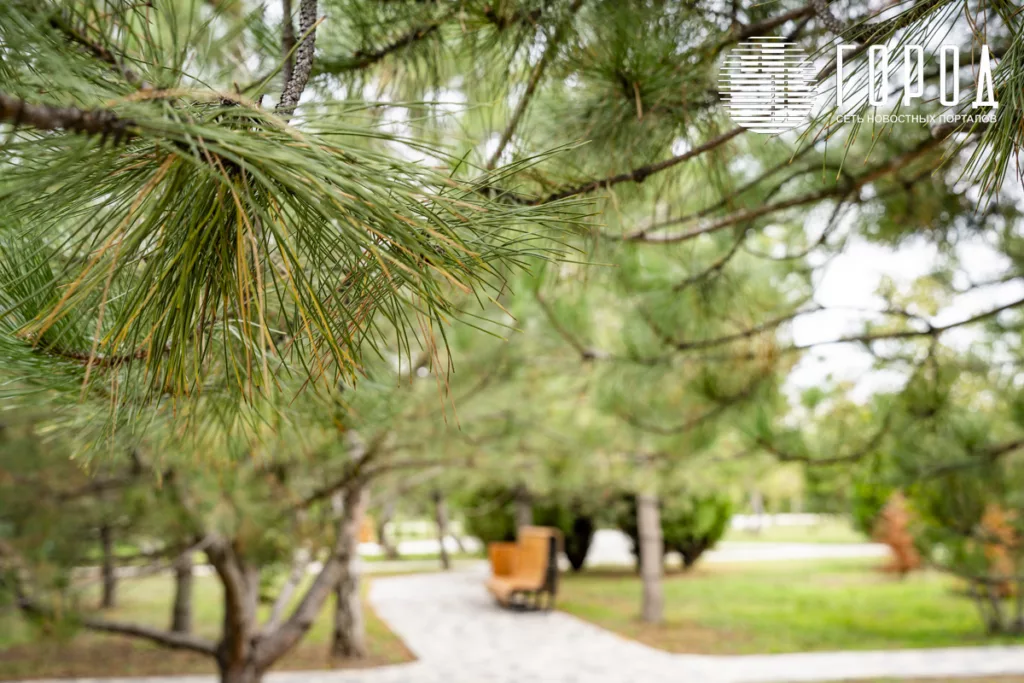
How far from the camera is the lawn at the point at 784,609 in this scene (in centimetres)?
697

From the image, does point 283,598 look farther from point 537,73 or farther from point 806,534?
point 806,534

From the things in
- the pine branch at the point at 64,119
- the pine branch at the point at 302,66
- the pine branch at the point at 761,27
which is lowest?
the pine branch at the point at 64,119

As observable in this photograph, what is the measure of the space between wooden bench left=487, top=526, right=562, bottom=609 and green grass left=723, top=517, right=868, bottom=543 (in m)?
11.6

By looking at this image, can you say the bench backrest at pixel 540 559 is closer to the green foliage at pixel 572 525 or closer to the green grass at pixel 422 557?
the green foliage at pixel 572 525

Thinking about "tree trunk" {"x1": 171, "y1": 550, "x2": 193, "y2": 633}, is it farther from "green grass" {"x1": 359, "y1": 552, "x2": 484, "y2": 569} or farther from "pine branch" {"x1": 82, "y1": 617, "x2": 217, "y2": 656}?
"green grass" {"x1": 359, "y1": 552, "x2": 484, "y2": 569}

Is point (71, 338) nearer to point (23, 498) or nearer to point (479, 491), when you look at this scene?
point (23, 498)

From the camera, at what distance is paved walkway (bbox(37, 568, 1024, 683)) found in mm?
5617

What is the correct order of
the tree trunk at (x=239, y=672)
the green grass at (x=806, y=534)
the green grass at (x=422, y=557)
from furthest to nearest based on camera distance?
the green grass at (x=806, y=534) → the green grass at (x=422, y=557) → the tree trunk at (x=239, y=672)

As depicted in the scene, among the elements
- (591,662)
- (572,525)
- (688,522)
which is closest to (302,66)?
(591,662)

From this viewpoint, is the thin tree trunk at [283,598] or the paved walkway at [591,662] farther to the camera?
the paved walkway at [591,662]

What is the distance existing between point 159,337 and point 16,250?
0.27 meters

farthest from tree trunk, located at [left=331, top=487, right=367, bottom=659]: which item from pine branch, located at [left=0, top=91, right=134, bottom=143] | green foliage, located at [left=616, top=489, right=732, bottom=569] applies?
pine branch, located at [left=0, top=91, right=134, bottom=143]

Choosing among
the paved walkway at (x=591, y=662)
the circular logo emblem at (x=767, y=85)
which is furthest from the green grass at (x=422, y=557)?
the circular logo emblem at (x=767, y=85)

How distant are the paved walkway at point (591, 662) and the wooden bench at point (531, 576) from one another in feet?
2.48
